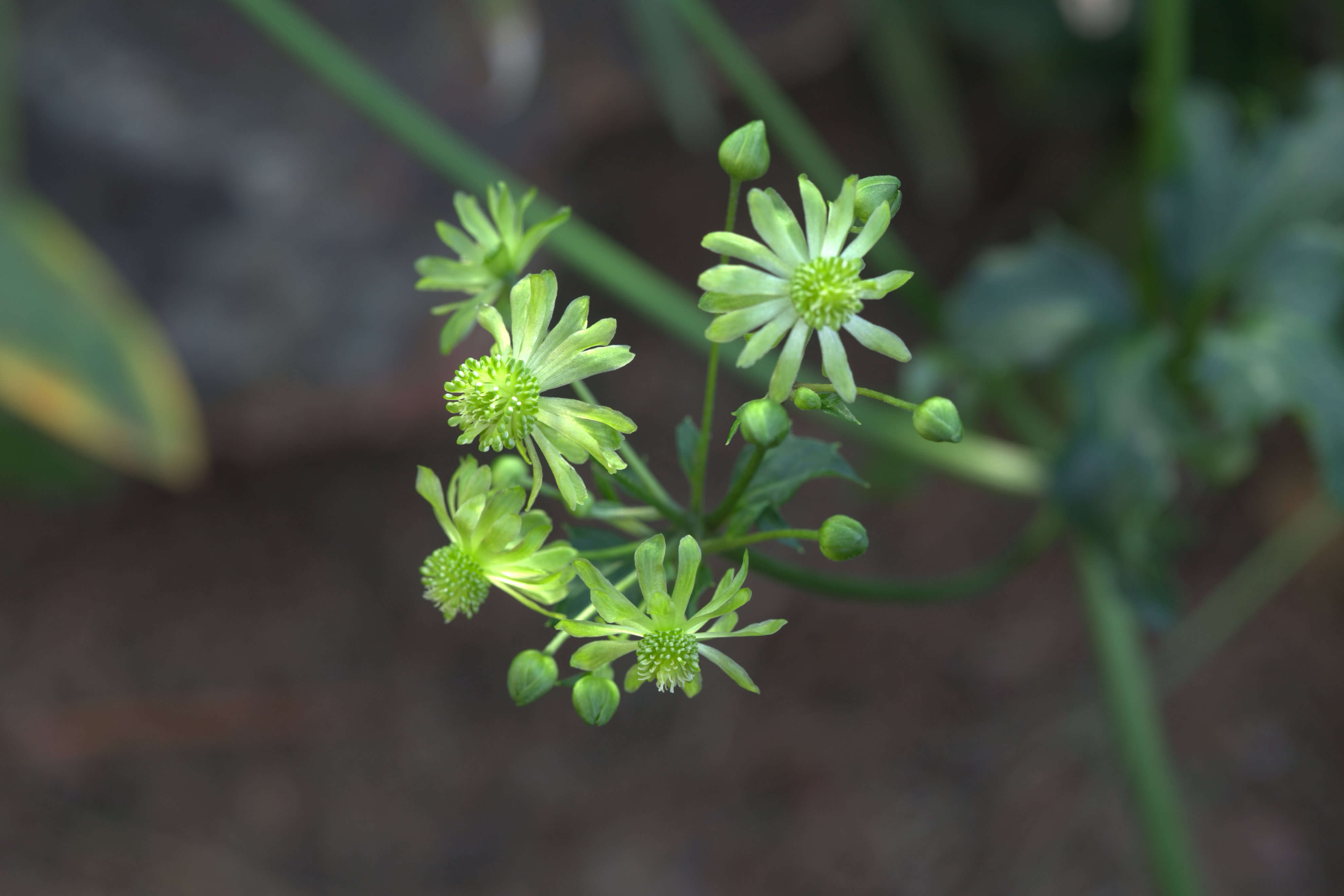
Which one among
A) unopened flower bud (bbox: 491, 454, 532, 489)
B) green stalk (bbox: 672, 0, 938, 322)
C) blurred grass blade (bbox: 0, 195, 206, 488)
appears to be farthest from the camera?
blurred grass blade (bbox: 0, 195, 206, 488)

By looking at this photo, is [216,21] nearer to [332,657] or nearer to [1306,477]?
[332,657]

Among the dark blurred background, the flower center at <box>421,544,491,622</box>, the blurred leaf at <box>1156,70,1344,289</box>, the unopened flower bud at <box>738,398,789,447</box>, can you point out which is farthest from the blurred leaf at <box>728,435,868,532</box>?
the dark blurred background

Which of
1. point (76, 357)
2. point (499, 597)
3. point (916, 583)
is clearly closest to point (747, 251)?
point (916, 583)

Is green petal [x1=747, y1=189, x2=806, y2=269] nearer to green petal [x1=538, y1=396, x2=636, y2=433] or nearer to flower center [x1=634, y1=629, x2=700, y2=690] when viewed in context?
green petal [x1=538, y1=396, x2=636, y2=433]

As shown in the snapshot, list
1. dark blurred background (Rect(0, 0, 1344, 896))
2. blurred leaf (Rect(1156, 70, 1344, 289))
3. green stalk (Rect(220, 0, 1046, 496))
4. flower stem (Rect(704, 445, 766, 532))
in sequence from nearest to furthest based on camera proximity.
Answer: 1. flower stem (Rect(704, 445, 766, 532))
2. green stalk (Rect(220, 0, 1046, 496))
3. blurred leaf (Rect(1156, 70, 1344, 289))
4. dark blurred background (Rect(0, 0, 1344, 896))

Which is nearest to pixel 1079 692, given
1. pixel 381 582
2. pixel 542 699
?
pixel 542 699

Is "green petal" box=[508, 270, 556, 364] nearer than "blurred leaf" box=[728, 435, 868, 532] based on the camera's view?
Yes

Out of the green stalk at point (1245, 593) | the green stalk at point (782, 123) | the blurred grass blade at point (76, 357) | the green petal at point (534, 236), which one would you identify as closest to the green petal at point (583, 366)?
the green petal at point (534, 236)
